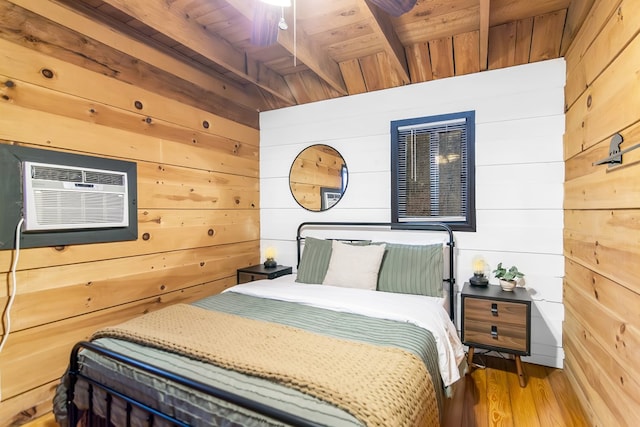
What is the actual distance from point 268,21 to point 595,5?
5.92ft

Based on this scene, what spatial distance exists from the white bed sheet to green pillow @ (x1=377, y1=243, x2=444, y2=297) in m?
0.09

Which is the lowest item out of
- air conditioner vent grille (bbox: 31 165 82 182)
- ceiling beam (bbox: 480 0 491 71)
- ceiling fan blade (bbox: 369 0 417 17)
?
air conditioner vent grille (bbox: 31 165 82 182)

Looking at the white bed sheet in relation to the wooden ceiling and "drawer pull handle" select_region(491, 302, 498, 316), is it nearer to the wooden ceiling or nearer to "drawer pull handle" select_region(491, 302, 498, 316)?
"drawer pull handle" select_region(491, 302, 498, 316)

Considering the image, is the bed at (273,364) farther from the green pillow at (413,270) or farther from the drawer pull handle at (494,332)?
the drawer pull handle at (494,332)

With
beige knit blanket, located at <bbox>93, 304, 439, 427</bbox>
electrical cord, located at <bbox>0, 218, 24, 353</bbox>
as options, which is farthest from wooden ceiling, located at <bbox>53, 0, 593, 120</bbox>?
beige knit blanket, located at <bbox>93, 304, 439, 427</bbox>

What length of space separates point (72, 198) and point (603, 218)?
9.98 feet

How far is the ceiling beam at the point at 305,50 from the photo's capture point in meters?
1.96

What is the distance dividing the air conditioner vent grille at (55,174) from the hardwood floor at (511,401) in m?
1.41

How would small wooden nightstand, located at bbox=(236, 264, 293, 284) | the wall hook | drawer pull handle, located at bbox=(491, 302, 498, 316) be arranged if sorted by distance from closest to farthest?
the wall hook
drawer pull handle, located at bbox=(491, 302, 498, 316)
small wooden nightstand, located at bbox=(236, 264, 293, 284)

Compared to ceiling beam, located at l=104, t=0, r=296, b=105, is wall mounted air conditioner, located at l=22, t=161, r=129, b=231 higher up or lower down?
lower down

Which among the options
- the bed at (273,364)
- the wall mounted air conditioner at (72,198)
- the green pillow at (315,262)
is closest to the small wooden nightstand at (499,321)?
the bed at (273,364)

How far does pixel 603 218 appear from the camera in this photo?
165 centimetres

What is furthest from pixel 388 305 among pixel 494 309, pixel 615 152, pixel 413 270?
pixel 615 152

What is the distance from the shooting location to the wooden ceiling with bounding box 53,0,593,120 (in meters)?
2.07
